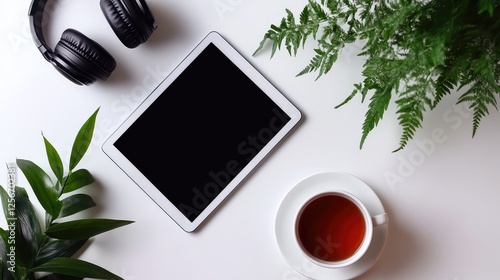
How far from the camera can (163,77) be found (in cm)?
90

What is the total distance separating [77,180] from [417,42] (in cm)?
60

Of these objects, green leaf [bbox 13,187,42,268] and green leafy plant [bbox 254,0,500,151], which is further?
green leaf [bbox 13,187,42,268]

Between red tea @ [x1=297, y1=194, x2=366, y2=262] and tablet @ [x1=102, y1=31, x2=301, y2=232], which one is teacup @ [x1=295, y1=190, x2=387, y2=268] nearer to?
red tea @ [x1=297, y1=194, x2=366, y2=262]

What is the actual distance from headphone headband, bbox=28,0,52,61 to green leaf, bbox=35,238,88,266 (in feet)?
1.04

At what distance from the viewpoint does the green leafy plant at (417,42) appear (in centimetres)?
66

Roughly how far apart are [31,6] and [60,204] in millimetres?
341

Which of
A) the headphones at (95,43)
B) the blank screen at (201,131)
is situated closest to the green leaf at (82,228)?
the blank screen at (201,131)

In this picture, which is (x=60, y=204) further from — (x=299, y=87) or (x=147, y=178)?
(x=299, y=87)

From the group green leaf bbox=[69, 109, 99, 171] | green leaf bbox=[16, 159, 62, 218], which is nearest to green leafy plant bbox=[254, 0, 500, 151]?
green leaf bbox=[69, 109, 99, 171]

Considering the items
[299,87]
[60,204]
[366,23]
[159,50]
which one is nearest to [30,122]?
[60,204]

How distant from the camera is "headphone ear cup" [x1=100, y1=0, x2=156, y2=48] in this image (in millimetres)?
811

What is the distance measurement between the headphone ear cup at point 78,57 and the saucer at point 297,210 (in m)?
0.39

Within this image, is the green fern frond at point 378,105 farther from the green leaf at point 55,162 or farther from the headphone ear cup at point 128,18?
the green leaf at point 55,162

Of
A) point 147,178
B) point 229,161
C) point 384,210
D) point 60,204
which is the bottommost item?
point 60,204
